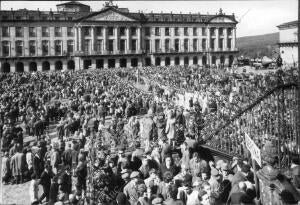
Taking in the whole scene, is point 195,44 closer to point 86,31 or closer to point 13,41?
point 86,31

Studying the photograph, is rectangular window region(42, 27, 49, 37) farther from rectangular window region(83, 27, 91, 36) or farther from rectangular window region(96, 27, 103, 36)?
rectangular window region(96, 27, 103, 36)

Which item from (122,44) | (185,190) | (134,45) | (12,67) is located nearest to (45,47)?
Result: (12,67)

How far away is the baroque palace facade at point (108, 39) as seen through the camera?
67.5 m

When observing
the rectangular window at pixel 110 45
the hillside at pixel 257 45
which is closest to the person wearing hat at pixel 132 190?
the rectangular window at pixel 110 45

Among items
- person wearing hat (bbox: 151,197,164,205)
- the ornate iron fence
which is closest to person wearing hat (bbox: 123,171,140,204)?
person wearing hat (bbox: 151,197,164,205)

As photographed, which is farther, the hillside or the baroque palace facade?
the hillside

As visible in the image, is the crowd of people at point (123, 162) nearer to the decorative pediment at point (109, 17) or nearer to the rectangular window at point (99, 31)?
the rectangular window at point (99, 31)

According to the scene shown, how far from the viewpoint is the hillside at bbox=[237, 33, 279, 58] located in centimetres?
11162

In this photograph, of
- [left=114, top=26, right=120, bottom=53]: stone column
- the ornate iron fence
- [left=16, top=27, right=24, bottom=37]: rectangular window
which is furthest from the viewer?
[left=114, top=26, right=120, bottom=53]: stone column

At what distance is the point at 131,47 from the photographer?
75562 mm

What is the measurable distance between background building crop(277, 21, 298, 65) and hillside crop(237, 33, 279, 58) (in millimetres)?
29889

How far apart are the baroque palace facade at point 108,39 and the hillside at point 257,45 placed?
26.6 meters

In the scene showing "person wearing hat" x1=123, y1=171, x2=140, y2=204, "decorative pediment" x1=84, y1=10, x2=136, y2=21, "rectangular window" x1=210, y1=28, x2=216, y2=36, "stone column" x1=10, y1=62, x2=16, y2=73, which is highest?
"decorative pediment" x1=84, y1=10, x2=136, y2=21

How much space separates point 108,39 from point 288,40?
35.7 metres
